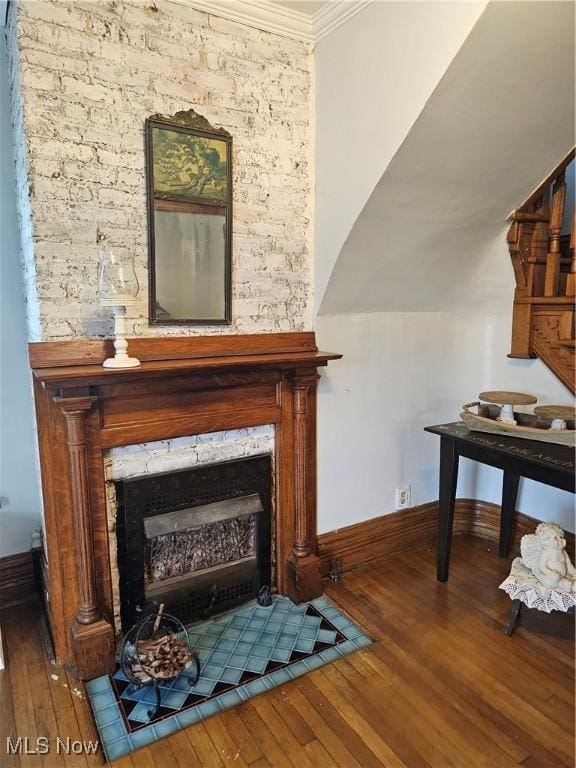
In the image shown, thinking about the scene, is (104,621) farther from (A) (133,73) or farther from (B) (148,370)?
(A) (133,73)

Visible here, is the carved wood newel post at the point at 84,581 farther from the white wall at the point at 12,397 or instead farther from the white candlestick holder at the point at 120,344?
the white wall at the point at 12,397

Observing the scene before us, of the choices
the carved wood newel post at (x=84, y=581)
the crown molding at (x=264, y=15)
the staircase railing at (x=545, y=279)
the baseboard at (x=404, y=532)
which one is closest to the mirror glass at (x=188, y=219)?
the crown molding at (x=264, y=15)

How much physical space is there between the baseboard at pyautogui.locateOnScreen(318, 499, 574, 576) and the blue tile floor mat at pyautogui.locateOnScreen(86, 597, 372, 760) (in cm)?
29

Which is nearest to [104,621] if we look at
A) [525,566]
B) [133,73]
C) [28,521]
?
[28,521]

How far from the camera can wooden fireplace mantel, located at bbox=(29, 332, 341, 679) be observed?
1871mm

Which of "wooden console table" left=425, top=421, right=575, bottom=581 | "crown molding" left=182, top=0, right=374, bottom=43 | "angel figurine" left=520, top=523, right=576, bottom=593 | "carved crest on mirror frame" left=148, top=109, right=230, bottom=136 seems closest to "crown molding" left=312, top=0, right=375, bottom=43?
"crown molding" left=182, top=0, right=374, bottom=43

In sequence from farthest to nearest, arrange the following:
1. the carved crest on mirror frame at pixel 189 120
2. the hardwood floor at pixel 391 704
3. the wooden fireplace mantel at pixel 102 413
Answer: the carved crest on mirror frame at pixel 189 120 → the wooden fireplace mantel at pixel 102 413 → the hardwood floor at pixel 391 704

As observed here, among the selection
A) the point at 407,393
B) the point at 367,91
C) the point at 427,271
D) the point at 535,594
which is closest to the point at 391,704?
the point at 535,594

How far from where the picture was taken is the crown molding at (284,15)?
2020 mm

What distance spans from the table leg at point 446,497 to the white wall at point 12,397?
1.90m

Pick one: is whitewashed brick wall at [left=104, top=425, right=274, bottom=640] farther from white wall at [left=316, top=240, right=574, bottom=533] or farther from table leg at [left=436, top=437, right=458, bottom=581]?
table leg at [left=436, top=437, right=458, bottom=581]

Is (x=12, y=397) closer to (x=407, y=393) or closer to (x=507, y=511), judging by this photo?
(x=407, y=393)

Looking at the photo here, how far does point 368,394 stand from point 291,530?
777 millimetres

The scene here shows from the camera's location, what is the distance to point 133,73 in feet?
6.31
